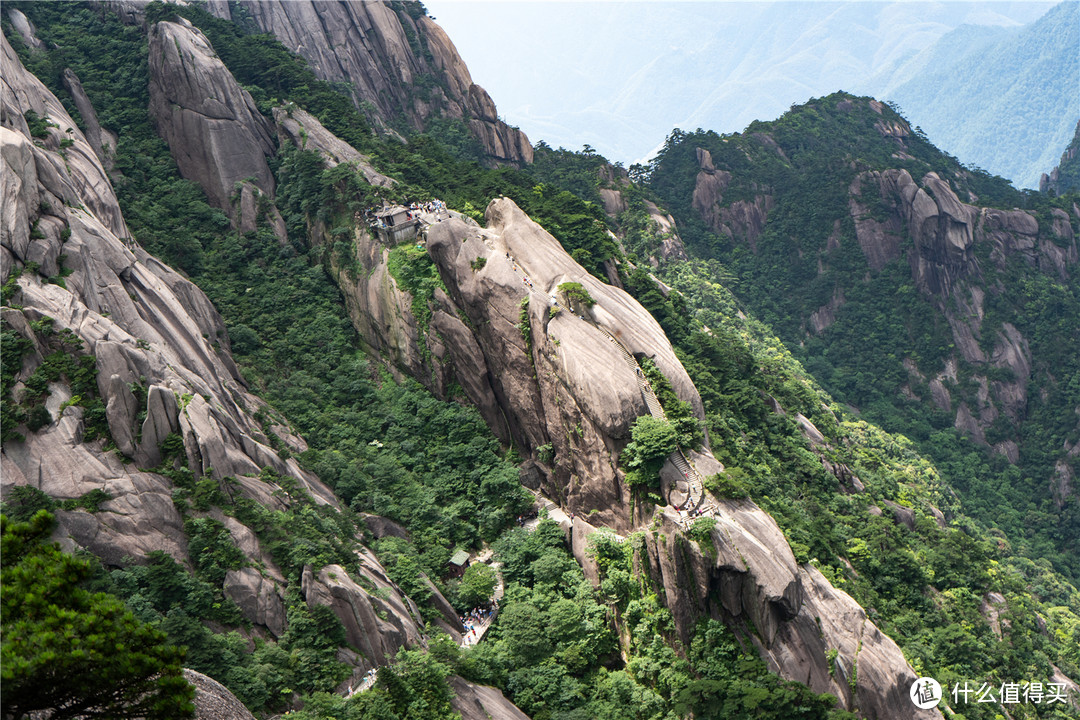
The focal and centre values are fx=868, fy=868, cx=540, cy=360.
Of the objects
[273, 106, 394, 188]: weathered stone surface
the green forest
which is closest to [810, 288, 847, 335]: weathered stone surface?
the green forest

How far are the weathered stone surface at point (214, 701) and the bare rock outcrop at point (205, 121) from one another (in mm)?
35073

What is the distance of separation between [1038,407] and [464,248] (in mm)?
66397

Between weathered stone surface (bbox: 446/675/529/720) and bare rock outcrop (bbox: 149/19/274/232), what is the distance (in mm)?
33682

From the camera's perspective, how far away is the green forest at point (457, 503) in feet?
89.8

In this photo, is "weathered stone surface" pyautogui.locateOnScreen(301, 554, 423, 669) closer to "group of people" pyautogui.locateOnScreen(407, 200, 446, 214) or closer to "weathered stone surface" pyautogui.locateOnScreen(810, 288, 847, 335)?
"group of people" pyautogui.locateOnScreen(407, 200, 446, 214)

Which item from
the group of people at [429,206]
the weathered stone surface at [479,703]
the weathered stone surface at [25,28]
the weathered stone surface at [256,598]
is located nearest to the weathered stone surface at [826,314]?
the group of people at [429,206]

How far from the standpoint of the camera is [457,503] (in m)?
40.2

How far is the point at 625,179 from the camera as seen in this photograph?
96.3 meters

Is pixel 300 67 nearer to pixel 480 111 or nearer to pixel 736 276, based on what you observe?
pixel 480 111

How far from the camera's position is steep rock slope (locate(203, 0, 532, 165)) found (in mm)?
78375

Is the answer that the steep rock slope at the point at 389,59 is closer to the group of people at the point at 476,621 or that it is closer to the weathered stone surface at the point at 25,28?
the weathered stone surface at the point at 25,28

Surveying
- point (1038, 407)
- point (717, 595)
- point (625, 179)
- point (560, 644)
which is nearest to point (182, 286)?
point (560, 644)

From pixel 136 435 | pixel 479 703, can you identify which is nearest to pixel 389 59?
pixel 136 435

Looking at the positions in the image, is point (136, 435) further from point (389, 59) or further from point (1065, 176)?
point (1065, 176)
